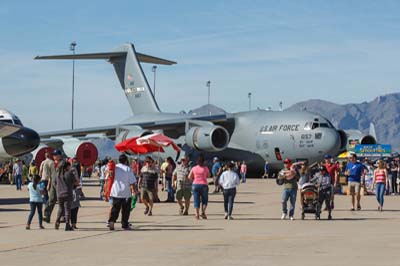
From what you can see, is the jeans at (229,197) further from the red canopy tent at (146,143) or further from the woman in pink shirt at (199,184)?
the red canopy tent at (146,143)

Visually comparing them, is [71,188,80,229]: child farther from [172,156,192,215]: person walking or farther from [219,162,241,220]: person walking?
[172,156,192,215]: person walking

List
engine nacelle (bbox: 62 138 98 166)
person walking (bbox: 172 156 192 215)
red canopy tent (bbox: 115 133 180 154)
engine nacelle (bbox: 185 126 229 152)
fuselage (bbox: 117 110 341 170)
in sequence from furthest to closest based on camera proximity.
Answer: engine nacelle (bbox: 62 138 98 166) < engine nacelle (bbox: 185 126 229 152) < fuselage (bbox: 117 110 341 170) < red canopy tent (bbox: 115 133 180 154) < person walking (bbox: 172 156 192 215)

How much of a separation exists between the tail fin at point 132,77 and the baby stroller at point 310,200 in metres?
33.9

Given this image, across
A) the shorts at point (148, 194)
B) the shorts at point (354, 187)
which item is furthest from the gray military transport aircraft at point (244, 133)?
the shorts at point (148, 194)

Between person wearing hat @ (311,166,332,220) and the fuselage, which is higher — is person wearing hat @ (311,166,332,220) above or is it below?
below

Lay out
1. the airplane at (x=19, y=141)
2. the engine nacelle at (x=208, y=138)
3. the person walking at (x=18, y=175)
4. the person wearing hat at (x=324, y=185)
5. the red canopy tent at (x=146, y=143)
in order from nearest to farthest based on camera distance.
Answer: the person wearing hat at (x=324, y=185) < the airplane at (x=19, y=141) < the red canopy tent at (x=146, y=143) < the person walking at (x=18, y=175) < the engine nacelle at (x=208, y=138)

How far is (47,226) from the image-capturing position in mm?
17594

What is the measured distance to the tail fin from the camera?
52.9 metres

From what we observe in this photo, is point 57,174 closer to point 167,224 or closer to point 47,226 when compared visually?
point 47,226

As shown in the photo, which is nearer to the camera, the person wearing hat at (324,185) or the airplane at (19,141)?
the person wearing hat at (324,185)

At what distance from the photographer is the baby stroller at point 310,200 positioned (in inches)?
770

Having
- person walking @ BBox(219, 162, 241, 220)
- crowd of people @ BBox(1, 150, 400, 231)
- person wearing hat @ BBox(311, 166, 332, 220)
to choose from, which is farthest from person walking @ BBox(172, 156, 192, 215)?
person wearing hat @ BBox(311, 166, 332, 220)

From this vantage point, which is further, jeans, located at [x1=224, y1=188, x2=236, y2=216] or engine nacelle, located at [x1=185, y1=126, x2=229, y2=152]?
engine nacelle, located at [x1=185, y1=126, x2=229, y2=152]

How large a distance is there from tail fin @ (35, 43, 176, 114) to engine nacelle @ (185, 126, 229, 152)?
9024mm
